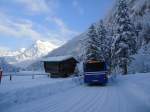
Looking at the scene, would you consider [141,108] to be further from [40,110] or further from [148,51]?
[148,51]

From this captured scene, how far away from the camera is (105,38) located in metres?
58.3

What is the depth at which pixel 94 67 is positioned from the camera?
30.8 meters

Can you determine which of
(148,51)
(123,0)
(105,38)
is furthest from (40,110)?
(148,51)

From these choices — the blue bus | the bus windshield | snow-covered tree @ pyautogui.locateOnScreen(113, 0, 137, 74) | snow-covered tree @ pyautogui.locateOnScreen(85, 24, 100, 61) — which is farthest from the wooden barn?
the blue bus

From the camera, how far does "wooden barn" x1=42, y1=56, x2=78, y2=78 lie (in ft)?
158

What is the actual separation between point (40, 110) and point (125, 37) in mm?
35931

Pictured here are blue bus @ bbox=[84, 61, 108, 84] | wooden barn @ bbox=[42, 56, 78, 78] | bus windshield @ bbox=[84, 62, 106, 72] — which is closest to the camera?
blue bus @ bbox=[84, 61, 108, 84]

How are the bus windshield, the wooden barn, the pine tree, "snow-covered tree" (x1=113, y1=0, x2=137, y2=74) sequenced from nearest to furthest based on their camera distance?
the bus windshield < "snow-covered tree" (x1=113, y1=0, x2=137, y2=74) < the wooden barn < the pine tree

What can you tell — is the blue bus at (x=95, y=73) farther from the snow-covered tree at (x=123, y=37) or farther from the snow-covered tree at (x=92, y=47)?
the snow-covered tree at (x=92, y=47)

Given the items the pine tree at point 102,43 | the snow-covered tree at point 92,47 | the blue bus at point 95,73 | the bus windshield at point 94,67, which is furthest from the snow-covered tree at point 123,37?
the blue bus at point 95,73

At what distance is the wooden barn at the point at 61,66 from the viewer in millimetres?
48250

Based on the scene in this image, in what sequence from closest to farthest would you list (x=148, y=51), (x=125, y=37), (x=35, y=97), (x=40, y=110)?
(x=40, y=110) < (x=35, y=97) < (x=125, y=37) < (x=148, y=51)

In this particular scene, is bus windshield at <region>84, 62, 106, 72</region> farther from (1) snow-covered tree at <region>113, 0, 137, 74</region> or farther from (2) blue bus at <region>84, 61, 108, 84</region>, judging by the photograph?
(1) snow-covered tree at <region>113, 0, 137, 74</region>

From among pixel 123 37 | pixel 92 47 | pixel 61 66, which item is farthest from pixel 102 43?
pixel 61 66
